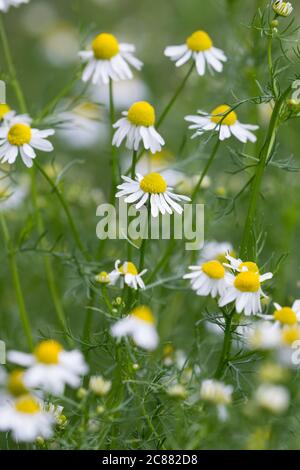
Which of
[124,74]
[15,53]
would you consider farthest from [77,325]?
[15,53]

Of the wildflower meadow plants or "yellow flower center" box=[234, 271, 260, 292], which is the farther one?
"yellow flower center" box=[234, 271, 260, 292]

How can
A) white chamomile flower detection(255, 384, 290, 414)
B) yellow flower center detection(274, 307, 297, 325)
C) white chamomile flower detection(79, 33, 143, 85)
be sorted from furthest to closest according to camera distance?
white chamomile flower detection(79, 33, 143, 85) → yellow flower center detection(274, 307, 297, 325) → white chamomile flower detection(255, 384, 290, 414)

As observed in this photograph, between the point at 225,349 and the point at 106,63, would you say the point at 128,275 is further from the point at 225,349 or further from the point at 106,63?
the point at 106,63

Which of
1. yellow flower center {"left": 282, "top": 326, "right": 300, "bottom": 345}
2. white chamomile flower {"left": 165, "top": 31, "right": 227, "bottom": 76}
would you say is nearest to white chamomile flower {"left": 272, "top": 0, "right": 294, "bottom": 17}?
white chamomile flower {"left": 165, "top": 31, "right": 227, "bottom": 76}

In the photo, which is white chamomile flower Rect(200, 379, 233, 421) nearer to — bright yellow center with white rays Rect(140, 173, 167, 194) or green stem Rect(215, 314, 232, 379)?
green stem Rect(215, 314, 232, 379)

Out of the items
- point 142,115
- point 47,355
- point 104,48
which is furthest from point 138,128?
point 47,355

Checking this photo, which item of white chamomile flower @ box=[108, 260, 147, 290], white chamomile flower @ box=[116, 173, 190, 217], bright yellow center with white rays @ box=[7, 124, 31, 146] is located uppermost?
bright yellow center with white rays @ box=[7, 124, 31, 146]

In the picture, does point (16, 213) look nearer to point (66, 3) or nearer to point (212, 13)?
point (212, 13)

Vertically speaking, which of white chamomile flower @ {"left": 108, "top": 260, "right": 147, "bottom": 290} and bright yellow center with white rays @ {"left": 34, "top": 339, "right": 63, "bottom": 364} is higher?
white chamomile flower @ {"left": 108, "top": 260, "right": 147, "bottom": 290}
